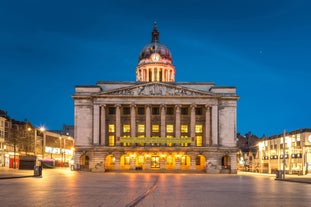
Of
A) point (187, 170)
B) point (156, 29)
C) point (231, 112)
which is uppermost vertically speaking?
point (156, 29)

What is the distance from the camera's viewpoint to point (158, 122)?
115312 millimetres

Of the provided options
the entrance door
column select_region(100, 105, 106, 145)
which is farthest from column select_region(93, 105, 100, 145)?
the entrance door

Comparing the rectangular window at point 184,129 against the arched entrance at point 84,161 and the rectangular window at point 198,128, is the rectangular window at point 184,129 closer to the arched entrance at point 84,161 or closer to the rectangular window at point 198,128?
the rectangular window at point 198,128

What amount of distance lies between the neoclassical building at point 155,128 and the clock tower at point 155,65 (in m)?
27.9

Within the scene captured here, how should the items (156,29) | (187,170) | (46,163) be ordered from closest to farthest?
(187,170)
(46,163)
(156,29)

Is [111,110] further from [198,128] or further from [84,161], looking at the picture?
[198,128]

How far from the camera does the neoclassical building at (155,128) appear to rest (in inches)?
4345

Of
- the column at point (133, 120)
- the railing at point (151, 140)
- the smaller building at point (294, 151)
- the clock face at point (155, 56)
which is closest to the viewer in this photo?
the smaller building at point (294, 151)

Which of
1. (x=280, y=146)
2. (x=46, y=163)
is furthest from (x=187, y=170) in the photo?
(x=46, y=163)

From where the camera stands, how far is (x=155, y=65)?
14462 centimetres

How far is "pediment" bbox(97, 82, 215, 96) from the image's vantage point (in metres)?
113

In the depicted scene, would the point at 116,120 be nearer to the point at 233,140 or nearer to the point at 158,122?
the point at 158,122

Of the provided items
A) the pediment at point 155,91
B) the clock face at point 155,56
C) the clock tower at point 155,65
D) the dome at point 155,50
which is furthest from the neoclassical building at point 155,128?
the dome at point 155,50

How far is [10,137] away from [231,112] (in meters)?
59.0
